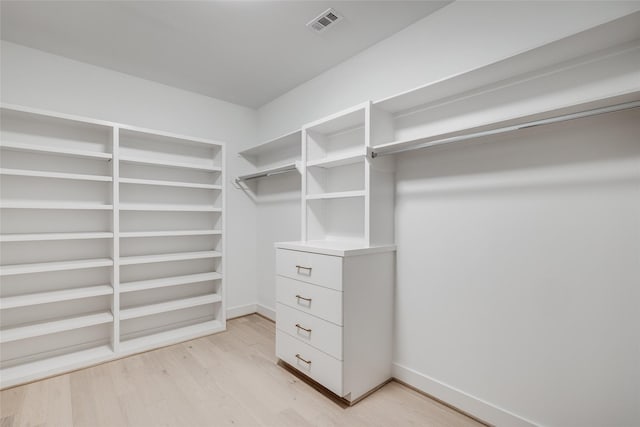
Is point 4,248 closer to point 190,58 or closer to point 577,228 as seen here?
point 190,58

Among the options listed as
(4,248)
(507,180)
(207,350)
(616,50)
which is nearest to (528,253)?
(507,180)

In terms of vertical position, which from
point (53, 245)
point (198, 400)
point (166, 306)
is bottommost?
point (198, 400)

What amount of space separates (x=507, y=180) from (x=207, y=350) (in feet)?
8.50

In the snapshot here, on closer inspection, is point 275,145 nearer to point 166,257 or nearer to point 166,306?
point 166,257

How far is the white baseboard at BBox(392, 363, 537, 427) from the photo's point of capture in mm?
1522

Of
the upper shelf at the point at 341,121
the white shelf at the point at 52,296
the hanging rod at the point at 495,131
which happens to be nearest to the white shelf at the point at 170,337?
the white shelf at the point at 52,296

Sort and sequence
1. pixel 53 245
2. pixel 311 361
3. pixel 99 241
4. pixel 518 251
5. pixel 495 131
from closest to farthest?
pixel 495 131
pixel 518 251
pixel 311 361
pixel 53 245
pixel 99 241

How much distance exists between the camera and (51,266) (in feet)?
6.99

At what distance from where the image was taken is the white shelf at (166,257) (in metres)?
2.44

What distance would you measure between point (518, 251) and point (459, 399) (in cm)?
95

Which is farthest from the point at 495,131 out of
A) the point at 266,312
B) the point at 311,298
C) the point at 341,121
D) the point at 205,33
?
the point at 266,312

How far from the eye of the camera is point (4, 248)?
2.14 m

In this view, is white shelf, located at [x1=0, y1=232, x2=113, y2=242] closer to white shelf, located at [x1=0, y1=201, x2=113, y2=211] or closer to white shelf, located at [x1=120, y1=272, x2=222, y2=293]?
white shelf, located at [x1=0, y1=201, x2=113, y2=211]

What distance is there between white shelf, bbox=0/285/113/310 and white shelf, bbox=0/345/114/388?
47 centimetres
